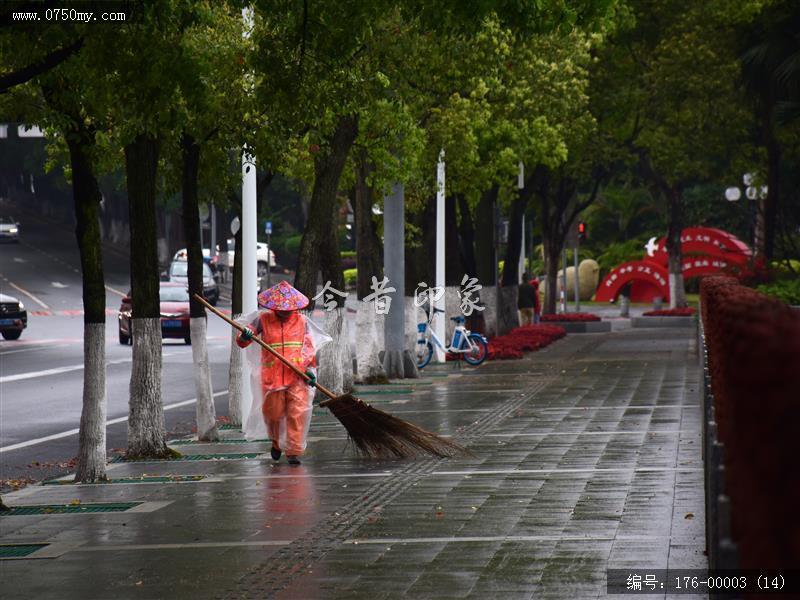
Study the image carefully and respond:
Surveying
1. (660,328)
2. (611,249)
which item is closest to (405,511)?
(660,328)

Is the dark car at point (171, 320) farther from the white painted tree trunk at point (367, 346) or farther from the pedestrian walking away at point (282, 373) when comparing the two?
the pedestrian walking away at point (282, 373)

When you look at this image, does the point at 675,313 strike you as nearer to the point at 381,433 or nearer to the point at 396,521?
the point at 381,433

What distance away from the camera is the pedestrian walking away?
14992 millimetres

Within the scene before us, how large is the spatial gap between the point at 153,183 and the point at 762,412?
42.9 ft

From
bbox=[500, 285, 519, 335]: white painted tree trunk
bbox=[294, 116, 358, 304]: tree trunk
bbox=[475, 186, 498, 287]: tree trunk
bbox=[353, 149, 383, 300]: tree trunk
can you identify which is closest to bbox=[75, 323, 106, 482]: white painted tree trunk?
bbox=[294, 116, 358, 304]: tree trunk

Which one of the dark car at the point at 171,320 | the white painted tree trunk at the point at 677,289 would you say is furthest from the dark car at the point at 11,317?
the white painted tree trunk at the point at 677,289

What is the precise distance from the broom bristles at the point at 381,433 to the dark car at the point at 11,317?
27.7 meters

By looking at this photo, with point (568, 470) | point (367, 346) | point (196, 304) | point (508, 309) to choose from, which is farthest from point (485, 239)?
point (568, 470)

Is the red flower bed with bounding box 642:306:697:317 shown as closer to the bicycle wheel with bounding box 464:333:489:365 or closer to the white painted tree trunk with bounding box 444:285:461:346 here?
the white painted tree trunk with bounding box 444:285:461:346

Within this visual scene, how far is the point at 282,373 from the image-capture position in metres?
15.2

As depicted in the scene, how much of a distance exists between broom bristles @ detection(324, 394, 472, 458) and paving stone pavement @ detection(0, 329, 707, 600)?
17cm

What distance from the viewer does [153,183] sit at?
15.7 metres

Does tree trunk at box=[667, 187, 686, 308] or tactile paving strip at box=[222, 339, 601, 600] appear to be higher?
tree trunk at box=[667, 187, 686, 308]

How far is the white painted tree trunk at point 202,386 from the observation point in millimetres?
17125
